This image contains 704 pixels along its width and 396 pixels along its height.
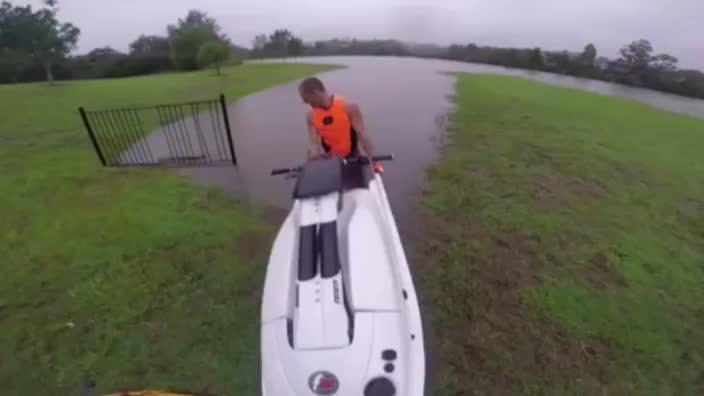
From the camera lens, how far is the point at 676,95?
1655 centimetres

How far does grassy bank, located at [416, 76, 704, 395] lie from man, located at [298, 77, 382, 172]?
128 centimetres

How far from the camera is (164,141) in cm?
802

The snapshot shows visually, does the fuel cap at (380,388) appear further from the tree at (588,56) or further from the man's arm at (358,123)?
the tree at (588,56)

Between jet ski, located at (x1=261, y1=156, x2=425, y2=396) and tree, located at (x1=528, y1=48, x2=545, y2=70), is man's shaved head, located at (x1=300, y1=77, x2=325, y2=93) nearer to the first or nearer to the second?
jet ski, located at (x1=261, y1=156, x2=425, y2=396)

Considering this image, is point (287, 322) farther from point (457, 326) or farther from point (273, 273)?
point (457, 326)

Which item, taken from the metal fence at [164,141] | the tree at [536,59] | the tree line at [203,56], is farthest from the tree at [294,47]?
the metal fence at [164,141]

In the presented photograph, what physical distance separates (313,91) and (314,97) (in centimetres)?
7

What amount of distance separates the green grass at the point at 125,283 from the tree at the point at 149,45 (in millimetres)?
41257

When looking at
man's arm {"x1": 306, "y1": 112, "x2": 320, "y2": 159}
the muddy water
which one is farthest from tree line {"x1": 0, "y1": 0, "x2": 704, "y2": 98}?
man's arm {"x1": 306, "y1": 112, "x2": 320, "y2": 159}

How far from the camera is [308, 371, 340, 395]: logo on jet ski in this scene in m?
1.65

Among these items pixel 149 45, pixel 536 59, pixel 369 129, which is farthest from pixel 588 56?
pixel 149 45

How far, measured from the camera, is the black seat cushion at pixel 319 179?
2574 millimetres

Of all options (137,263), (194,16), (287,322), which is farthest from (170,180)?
(194,16)

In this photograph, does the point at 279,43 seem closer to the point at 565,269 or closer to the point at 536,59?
the point at 536,59
